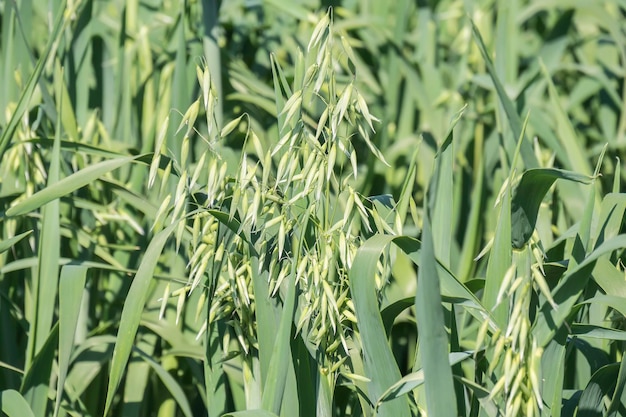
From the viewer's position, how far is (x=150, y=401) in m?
1.13

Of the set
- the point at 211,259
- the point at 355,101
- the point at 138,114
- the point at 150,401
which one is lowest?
the point at 150,401

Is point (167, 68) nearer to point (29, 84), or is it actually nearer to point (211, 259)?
point (29, 84)

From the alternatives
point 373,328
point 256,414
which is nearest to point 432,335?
point 373,328

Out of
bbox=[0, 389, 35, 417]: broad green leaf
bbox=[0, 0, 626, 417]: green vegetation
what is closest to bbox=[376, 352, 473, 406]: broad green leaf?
bbox=[0, 0, 626, 417]: green vegetation

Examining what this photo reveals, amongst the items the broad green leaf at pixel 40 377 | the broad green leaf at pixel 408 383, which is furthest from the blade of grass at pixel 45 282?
the broad green leaf at pixel 408 383

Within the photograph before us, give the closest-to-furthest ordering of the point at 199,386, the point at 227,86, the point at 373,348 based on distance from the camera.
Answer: the point at 373,348 → the point at 199,386 → the point at 227,86

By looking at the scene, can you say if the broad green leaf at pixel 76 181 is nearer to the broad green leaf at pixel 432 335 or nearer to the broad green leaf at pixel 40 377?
the broad green leaf at pixel 40 377

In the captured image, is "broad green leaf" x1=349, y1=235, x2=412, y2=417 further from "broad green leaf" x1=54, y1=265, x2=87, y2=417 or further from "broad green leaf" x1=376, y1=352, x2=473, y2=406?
"broad green leaf" x1=54, y1=265, x2=87, y2=417

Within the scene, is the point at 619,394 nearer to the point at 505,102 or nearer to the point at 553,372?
the point at 553,372

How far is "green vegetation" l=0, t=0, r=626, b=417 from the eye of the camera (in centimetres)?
69

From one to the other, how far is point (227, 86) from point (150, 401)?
51cm

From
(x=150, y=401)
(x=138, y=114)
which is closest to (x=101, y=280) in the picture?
(x=150, y=401)

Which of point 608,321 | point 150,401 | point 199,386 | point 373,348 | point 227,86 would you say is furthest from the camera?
point 227,86

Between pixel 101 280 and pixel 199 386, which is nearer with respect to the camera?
pixel 199 386
